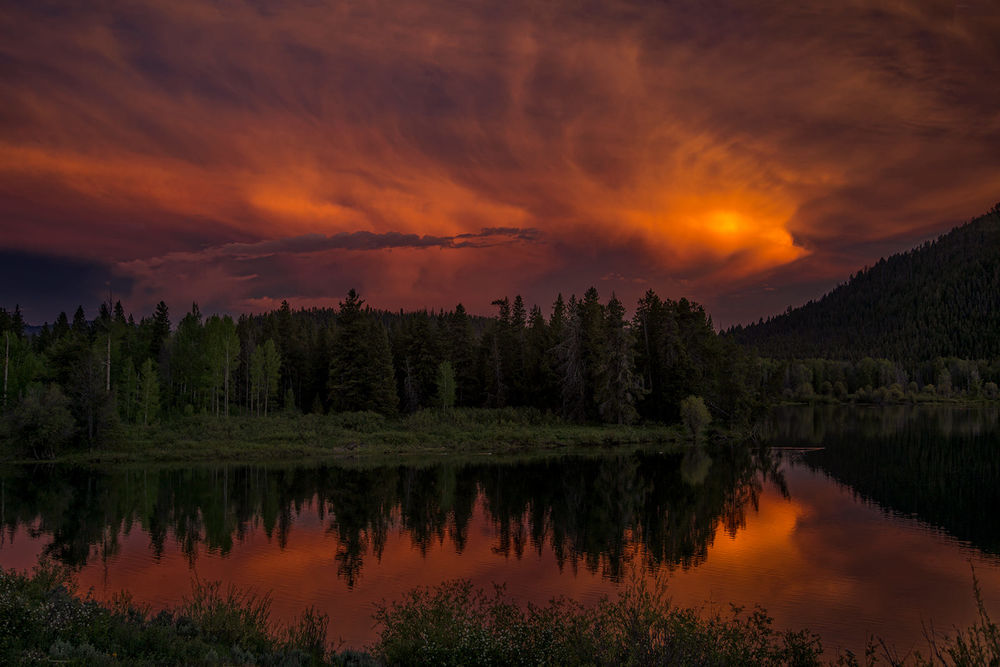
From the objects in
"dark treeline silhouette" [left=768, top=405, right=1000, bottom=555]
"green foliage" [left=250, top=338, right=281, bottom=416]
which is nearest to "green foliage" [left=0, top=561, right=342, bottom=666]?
"dark treeline silhouette" [left=768, top=405, right=1000, bottom=555]

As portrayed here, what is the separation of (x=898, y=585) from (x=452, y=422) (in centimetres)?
5702

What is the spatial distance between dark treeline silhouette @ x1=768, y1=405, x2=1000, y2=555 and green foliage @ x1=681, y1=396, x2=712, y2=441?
29.1 ft

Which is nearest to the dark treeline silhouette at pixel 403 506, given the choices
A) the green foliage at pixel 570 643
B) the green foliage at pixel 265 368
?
the green foliage at pixel 570 643

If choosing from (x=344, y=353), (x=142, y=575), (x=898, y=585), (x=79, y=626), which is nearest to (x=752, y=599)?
(x=898, y=585)

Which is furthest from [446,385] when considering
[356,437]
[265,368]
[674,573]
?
[674,573]

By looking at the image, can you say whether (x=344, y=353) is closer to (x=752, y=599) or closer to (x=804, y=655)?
(x=752, y=599)

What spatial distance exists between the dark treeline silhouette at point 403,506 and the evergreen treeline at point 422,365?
21.0 metres

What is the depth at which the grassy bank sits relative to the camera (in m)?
59.7

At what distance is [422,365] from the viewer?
94.0m

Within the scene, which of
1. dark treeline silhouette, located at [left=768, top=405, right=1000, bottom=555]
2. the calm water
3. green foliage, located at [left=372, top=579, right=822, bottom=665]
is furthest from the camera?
dark treeline silhouette, located at [left=768, top=405, right=1000, bottom=555]

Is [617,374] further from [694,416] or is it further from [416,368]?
[416,368]

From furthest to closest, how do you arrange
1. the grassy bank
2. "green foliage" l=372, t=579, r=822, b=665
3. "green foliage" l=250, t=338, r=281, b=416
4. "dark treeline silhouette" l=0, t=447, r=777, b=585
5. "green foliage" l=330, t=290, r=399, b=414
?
"green foliage" l=250, t=338, r=281, b=416 → "green foliage" l=330, t=290, r=399, b=414 → the grassy bank → "dark treeline silhouette" l=0, t=447, r=777, b=585 → "green foliage" l=372, t=579, r=822, b=665

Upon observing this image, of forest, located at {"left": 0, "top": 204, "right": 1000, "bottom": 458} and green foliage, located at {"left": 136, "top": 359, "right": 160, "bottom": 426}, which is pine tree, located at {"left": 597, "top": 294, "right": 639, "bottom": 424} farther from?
green foliage, located at {"left": 136, "top": 359, "right": 160, "bottom": 426}

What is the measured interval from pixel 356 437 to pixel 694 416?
125 feet
